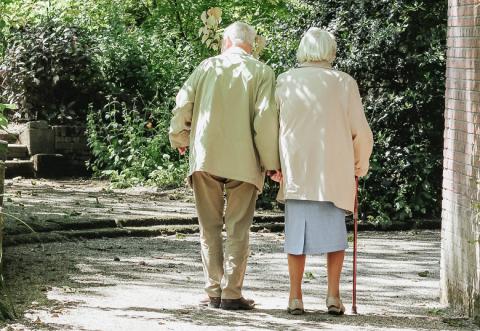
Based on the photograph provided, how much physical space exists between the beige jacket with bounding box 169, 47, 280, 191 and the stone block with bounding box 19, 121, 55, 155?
366 inches

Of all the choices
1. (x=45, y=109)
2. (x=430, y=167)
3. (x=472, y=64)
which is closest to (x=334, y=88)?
(x=472, y=64)

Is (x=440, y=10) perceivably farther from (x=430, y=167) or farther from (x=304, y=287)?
(x=304, y=287)

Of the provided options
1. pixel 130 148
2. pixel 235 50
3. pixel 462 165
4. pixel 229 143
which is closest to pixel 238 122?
pixel 229 143

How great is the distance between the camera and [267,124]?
7.19 metres

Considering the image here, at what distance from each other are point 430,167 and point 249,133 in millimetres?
5538

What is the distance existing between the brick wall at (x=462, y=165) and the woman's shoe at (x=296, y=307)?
3.39 ft

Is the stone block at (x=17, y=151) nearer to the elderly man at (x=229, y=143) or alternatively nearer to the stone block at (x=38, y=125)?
the stone block at (x=38, y=125)

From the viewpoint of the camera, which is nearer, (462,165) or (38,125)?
(462,165)

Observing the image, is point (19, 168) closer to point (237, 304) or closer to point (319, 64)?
point (237, 304)

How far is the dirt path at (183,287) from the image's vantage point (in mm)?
6812

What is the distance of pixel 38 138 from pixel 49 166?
46 centimetres

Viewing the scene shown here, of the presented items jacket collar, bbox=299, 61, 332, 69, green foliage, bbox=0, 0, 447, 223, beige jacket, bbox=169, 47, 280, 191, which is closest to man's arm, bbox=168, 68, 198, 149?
beige jacket, bbox=169, 47, 280, 191

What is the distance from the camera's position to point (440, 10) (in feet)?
42.0

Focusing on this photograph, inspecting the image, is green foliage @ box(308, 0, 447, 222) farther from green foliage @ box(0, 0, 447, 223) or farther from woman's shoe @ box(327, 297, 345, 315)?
woman's shoe @ box(327, 297, 345, 315)
